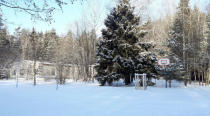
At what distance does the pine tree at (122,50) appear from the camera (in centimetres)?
1514

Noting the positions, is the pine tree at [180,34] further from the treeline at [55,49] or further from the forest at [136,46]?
the treeline at [55,49]

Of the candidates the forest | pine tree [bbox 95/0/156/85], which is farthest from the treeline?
pine tree [bbox 95/0/156/85]

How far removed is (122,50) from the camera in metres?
15.8

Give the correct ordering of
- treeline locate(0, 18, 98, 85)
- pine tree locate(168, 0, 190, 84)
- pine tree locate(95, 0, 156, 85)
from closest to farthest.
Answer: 1. pine tree locate(95, 0, 156, 85)
2. pine tree locate(168, 0, 190, 84)
3. treeline locate(0, 18, 98, 85)

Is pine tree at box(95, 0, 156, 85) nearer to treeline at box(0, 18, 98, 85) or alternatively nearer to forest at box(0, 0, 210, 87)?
forest at box(0, 0, 210, 87)

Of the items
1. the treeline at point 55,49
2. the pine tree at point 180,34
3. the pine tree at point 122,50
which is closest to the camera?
the pine tree at point 122,50

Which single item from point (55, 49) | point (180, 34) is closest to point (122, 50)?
point (180, 34)

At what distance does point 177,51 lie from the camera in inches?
853

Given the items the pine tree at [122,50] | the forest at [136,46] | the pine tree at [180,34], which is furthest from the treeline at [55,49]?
Answer: the pine tree at [180,34]

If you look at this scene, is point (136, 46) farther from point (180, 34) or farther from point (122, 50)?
point (180, 34)

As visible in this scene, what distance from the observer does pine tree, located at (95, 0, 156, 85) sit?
1514 centimetres

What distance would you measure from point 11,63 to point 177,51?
2645 centimetres

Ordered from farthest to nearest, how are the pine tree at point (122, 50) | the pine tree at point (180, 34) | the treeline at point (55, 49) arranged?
1. the treeline at point (55, 49)
2. the pine tree at point (180, 34)
3. the pine tree at point (122, 50)

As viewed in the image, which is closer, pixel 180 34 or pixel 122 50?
pixel 122 50
